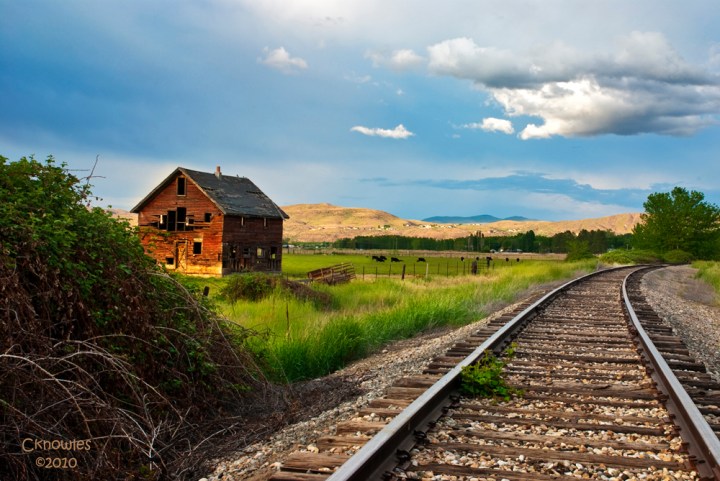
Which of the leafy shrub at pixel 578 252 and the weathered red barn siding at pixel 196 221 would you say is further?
the leafy shrub at pixel 578 252

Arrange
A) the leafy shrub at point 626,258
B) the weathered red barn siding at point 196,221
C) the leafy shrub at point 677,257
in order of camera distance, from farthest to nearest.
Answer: the leafy shrub at point 677,257, the leafy shrub at point 626,258, the weathered red barn siding at point 196,221

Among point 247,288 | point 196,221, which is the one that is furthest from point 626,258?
point 247,288

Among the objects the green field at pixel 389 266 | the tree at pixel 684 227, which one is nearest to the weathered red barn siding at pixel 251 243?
the green field at pixel 389 266

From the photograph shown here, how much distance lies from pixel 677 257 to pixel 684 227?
31.7 ft

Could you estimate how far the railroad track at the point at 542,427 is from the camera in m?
3.93

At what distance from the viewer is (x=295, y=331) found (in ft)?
37.9

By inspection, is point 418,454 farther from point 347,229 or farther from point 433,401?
point 347,229

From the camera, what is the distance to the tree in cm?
7650

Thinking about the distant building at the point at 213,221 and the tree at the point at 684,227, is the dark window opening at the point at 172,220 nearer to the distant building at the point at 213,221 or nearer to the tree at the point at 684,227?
the distant building at the point at 213,221

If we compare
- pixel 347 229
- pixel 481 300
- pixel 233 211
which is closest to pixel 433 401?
pixel 481 300

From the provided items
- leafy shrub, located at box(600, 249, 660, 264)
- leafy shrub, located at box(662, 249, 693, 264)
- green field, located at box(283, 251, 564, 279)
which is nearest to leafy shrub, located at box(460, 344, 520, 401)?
green field, located at box(283, 251, 564, 279)

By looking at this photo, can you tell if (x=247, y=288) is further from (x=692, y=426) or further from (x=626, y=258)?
(x=626, y=258)

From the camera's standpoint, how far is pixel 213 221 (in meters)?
41.3

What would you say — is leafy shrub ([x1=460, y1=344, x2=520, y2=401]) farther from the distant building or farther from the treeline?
the treeline
